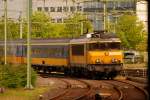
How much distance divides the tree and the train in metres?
22.2

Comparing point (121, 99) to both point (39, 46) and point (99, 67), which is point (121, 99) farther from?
point (39, 46)

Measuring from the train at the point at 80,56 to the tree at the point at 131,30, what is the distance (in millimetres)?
22195

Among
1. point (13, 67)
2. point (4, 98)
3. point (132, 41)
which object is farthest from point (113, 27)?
point (4, 98)

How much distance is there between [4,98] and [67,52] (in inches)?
696

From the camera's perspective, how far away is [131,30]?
63344mm

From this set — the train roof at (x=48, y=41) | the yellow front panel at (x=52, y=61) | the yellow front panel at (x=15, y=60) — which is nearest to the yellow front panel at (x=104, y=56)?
the yellow front panel at (x=52, y=61)

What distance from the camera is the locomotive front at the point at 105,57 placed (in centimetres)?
3200

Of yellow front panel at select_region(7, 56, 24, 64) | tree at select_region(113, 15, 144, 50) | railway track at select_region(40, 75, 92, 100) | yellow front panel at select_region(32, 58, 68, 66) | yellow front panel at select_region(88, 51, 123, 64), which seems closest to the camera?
railway track at select_region(40, 75, 92, 100)

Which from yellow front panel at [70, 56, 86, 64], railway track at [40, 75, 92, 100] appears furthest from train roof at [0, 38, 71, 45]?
railway track at [40, 75, 92, 100]

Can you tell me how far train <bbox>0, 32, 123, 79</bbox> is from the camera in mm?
32156

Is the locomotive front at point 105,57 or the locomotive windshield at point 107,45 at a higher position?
the locomotive windshield at point 107,45

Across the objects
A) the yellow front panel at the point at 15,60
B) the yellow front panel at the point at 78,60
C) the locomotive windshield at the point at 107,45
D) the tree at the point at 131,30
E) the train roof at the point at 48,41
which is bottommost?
the yellow front panel at the point at 15,60

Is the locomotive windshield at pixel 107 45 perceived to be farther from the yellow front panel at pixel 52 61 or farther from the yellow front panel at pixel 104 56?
the yellow front panel at pixel 52 61

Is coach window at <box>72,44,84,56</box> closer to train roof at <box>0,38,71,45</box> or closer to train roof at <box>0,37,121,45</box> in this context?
train roof at <box>0,37,121,45</box>
